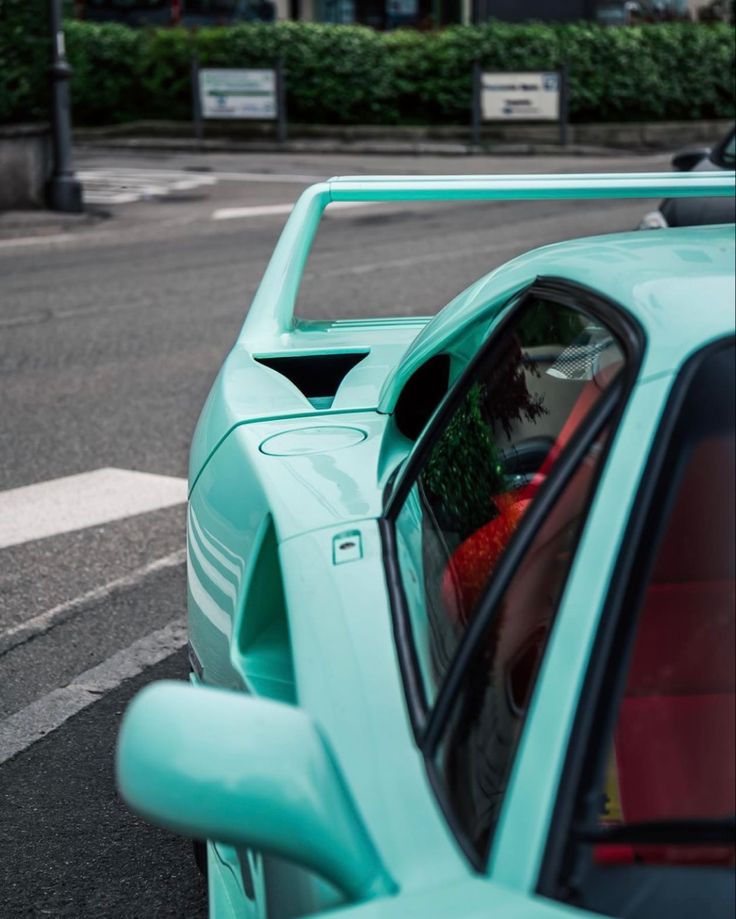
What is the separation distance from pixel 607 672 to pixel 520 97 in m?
22.8

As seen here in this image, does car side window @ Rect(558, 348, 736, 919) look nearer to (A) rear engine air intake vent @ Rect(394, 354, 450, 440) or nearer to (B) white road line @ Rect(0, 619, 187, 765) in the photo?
(A) rear engine air intake vent @ Rect(394, 354, 450, 440)

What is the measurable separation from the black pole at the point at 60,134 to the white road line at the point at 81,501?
985 cm

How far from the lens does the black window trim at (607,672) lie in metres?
1.30

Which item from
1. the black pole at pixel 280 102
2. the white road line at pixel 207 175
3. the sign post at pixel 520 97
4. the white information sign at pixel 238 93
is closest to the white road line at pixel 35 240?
the white road line at pixel 207 175

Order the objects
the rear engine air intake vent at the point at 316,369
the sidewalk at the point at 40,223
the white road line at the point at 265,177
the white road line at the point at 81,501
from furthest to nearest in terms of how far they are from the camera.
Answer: the white road line at the point at 265,177 < the sidewalk at the point at 40,223 < the white road line at the point at 81,501 < the rear engine air intake vent at the point at 316,369

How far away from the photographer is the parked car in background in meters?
7.08

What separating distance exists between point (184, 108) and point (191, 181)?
6553mm

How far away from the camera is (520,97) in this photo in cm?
2333

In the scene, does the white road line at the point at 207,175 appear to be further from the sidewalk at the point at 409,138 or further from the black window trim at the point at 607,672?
the black window trim at the point at 607,672

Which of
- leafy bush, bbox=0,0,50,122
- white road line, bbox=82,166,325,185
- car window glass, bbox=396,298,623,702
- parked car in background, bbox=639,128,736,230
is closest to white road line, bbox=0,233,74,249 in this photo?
leafy bush, bbox=0,0,50,122

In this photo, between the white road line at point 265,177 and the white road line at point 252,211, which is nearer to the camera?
the white road line at point 252,211

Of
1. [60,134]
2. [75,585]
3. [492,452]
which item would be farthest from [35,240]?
[492,452]

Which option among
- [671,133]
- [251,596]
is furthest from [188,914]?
[671,133]

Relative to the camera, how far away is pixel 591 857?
132cm
